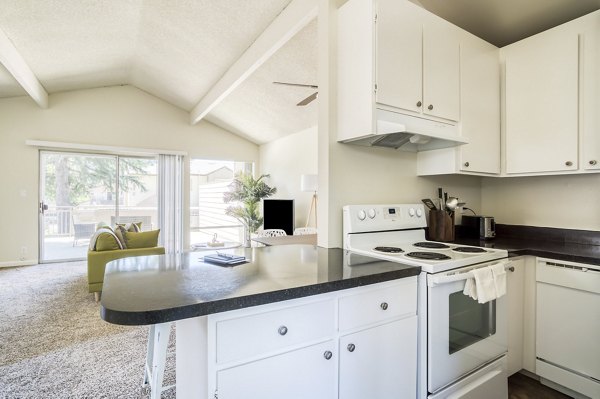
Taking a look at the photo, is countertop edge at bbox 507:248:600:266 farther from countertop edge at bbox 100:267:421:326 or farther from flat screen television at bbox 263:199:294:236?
flat screen television at bbox 263:199:294:236

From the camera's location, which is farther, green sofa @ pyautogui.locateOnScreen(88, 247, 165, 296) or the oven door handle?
green sofa @ pyautogui.locateOnScreen(88, 247, 165, 296)

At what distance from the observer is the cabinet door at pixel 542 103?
1.99 metres

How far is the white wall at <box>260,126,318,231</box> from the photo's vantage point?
580cm

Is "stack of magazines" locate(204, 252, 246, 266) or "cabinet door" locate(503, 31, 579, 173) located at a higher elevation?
"cabinet door" locate(503, 31, 579, 173)

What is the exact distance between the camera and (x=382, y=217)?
76.1 inches

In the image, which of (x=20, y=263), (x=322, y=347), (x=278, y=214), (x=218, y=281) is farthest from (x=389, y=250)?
(x=20, y=263)

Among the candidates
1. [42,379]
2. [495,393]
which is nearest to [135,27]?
[42,379]

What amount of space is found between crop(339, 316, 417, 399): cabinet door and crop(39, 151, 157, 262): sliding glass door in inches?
228

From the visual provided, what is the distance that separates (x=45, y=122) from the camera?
17.7 feet

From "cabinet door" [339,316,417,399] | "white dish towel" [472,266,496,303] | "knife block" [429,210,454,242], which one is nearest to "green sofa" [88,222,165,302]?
"cabinet door" [339,316,417,399]

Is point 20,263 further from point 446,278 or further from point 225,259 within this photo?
point 446,278

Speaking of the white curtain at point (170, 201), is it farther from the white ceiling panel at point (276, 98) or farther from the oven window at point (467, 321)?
the oven window at point (467, 321)

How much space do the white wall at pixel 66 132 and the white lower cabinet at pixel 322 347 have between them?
607 centimetres

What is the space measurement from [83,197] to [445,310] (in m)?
6.54
